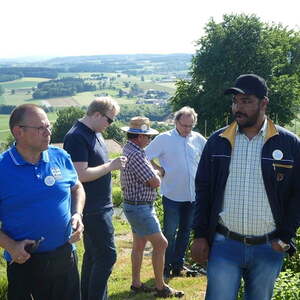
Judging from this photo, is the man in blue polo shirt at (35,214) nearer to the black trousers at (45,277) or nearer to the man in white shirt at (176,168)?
the black trousers at (45,277)

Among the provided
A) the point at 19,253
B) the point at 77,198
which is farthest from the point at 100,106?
the point at 19,253

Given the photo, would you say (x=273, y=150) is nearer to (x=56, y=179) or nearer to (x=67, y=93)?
(x=56, y=179)

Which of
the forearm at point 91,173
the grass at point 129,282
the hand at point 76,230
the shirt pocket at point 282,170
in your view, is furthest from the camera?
the grass at point 129,282

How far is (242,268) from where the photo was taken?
10.9 feet

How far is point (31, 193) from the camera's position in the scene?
3035 millimetres

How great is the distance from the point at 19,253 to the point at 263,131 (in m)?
1.81

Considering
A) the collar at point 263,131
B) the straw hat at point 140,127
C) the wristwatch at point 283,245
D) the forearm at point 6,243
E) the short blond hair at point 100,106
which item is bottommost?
the wristwatch at point 283,245

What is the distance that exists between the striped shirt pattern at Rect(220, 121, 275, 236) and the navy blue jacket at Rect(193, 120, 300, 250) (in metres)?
0.04

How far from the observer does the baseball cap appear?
3242mm

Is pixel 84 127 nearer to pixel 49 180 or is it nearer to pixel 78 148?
pixel 78 148

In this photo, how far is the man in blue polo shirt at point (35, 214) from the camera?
3.02 m

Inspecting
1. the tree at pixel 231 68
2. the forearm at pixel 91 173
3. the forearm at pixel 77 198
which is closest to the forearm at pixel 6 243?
the forearm at pixel 77 198

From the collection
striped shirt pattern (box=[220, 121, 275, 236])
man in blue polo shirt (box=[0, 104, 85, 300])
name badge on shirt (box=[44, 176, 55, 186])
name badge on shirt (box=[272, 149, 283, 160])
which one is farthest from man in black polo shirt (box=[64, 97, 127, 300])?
name badge on shirt (box=[272, 149, 283, 160])

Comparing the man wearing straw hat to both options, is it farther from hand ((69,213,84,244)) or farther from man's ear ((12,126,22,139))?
man's ear ((12,126,22,139))
